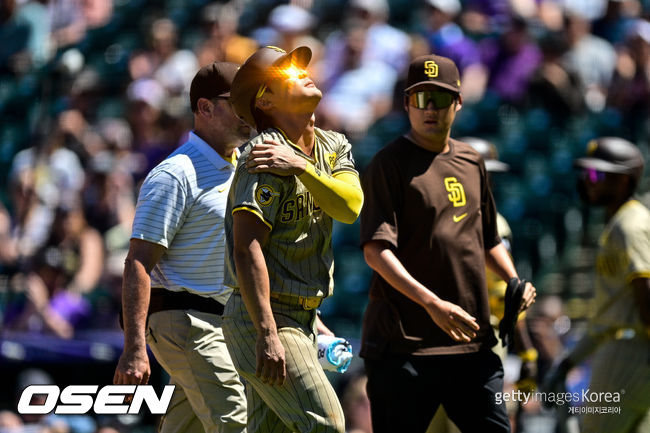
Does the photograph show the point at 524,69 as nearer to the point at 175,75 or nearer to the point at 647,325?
the point at 175,75

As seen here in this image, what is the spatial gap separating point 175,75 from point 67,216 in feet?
6.05

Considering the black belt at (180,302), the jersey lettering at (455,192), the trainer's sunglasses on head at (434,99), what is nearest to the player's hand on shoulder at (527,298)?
the jersey lettering at (455,192)

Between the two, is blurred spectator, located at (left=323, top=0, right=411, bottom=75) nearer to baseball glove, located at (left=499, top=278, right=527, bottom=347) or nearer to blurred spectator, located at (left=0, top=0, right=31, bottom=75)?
blurred spectator, located at (left=0, top=0, right=31, bottom=75)

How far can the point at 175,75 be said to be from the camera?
10594 millimetres

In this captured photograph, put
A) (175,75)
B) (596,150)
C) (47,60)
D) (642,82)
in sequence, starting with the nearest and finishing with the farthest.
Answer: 1. (596,150)
2. (642,82)
3. (175,75)
4. (47,60)

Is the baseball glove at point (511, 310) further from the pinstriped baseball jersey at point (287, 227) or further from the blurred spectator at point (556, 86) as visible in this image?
the blurred spectator at point (556, 86)

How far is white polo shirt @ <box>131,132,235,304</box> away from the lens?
450cm

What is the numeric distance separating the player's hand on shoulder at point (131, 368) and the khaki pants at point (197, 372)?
1.00 ft

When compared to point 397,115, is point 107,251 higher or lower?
lower

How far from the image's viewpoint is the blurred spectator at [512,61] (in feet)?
30.6

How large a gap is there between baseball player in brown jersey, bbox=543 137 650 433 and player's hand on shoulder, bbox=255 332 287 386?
215cm

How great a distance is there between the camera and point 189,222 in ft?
15.0

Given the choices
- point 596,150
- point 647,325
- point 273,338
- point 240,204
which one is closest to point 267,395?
point 273,338

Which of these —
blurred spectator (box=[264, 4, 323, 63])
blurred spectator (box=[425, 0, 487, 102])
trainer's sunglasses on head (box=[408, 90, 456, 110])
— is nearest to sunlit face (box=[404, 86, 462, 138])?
trainer's sunglasses on head (box=[408, 90, 456, 110])
